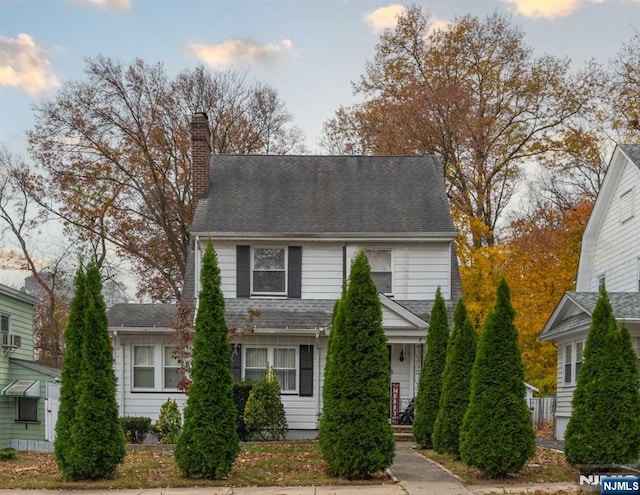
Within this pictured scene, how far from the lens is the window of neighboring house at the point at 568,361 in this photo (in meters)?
22.1

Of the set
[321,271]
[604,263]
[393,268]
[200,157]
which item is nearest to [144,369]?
[321,271]

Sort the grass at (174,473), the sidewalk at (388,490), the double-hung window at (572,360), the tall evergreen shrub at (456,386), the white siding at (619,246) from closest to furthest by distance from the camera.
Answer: the sidewalk at (388,490) → the grass at (174,473) → the tall evergreen shrub at (456,386) → the double-hung window at (572,360) → the white siding at (619,246)

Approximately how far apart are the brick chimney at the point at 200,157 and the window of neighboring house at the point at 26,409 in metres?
8.15

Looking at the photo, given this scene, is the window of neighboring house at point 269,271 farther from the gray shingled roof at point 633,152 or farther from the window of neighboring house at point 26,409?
the gray shingled roof at point 633,152

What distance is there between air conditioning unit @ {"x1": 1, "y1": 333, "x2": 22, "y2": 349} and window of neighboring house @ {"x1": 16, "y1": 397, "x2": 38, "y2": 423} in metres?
1.66

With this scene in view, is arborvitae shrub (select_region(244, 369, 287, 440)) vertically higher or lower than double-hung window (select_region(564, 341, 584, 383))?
lower

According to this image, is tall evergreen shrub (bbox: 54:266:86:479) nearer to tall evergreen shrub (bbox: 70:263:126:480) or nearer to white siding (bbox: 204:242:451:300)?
tall evergreen shrub (bbox: 70:263:126:480)

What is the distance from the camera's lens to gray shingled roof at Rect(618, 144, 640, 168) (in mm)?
21931

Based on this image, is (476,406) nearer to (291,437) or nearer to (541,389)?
(291,437)

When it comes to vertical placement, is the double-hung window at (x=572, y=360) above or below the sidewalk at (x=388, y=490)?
above

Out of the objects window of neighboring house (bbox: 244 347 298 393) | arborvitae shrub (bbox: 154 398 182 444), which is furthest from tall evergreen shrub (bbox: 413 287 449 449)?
arborvitae shrub (bbox: 154 398 182 444)

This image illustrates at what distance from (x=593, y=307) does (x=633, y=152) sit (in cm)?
584
